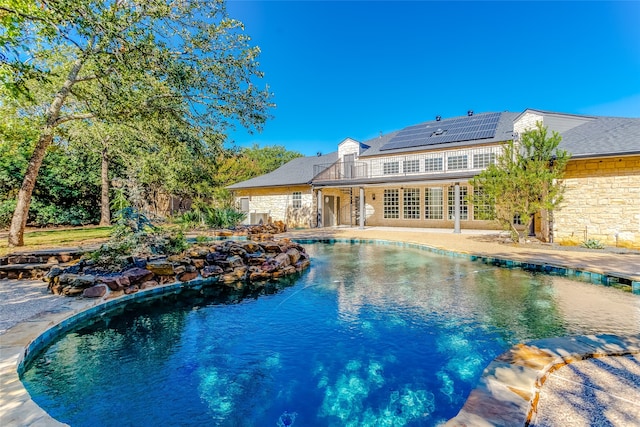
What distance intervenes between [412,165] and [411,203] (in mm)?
2480

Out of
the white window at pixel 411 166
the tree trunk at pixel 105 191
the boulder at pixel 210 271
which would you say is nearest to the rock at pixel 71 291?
the boulder at pixel 210 271

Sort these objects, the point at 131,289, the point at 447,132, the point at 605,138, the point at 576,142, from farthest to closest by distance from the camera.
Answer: the point at 447,132
the point at 576,142
the point at 605,138
the point at 131,289

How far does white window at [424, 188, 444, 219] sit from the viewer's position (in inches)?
757

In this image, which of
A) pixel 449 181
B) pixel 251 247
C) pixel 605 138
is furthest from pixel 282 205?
pixel 605 138

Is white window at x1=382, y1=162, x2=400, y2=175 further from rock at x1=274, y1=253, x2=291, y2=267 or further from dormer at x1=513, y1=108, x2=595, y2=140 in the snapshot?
rock at x1=274, y1=253, x2=291, y2=267

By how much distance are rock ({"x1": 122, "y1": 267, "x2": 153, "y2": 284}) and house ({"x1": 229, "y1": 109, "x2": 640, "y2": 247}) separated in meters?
11.4

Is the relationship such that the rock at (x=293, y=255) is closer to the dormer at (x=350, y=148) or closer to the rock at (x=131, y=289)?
the rock at (x=131, y=289)

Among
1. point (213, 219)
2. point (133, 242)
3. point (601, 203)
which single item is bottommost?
point (133, 242)

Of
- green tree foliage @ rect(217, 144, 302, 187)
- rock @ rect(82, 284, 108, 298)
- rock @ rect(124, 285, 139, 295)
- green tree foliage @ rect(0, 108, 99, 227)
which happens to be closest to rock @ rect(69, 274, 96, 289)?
rock @ rect(82, 284, 108, 298)

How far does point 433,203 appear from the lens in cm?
1948

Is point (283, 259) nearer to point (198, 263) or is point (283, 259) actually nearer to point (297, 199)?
point (198, 263)

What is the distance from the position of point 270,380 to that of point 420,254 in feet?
28.3

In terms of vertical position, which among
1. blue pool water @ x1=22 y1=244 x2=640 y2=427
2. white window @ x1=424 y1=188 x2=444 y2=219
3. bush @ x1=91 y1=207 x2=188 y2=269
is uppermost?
white window @ x1=424 y1=188 x2=444 y2=219

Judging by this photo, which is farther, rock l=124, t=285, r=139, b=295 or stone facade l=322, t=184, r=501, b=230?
stone facade l=322, t=184, r=501, b=230
